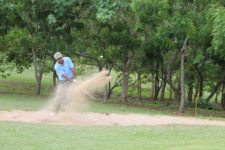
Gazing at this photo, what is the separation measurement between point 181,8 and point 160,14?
821 mm

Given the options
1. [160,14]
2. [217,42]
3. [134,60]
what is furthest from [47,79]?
[217,42]

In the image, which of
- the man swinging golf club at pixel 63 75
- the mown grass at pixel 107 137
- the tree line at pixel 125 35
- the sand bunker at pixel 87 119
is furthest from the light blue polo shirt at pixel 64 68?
the tree line at pixel 125 35

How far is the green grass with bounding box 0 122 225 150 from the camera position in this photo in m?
9.63

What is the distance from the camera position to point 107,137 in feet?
35.6

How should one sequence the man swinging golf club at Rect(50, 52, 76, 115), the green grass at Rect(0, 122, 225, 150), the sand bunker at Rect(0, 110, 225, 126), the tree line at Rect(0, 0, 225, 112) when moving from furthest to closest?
the tree line at Rect(0, 0, 225, 112) → the man swinging golf club at Rect(50, 52, 76, 115) → the sand bunker at Rect(0, 110, 225, 126) → the green grass at Rect(0, 122, 225, 150)

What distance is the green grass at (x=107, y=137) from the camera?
31.6 feet

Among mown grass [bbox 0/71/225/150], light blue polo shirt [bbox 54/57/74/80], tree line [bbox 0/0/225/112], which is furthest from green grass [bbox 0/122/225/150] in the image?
tree line [bbox 0/0/225/112]

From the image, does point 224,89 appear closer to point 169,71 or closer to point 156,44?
point 169,71

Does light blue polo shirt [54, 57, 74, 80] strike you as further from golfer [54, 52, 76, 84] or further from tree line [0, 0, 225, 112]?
tree line [0, 0, 225, 112]

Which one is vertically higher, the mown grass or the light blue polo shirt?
the light blue polo shirt

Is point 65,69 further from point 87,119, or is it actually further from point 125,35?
point 125,35

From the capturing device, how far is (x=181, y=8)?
19922mm

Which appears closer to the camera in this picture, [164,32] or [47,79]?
[164,32]

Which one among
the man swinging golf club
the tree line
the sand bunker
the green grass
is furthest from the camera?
the tree line
